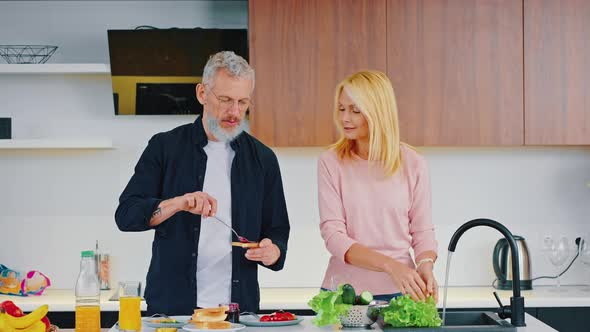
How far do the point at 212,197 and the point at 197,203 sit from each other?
0.44 feet

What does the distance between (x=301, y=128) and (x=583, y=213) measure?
1.55 meters

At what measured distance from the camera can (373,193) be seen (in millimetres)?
3074

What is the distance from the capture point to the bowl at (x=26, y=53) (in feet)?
14.4

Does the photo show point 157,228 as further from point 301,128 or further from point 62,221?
point 62,221

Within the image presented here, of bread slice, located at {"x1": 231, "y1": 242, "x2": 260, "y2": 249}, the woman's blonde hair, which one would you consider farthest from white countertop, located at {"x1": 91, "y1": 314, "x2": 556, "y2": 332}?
the woman's blonde hair

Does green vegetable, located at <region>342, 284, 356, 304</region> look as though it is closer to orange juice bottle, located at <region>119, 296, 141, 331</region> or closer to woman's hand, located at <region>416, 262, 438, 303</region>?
woman's hand, located at <region>416, 262, 438, 303</region>


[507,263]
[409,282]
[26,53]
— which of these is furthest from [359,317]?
[26,53]

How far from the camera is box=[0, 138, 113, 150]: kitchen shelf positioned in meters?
4.27

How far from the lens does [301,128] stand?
425cm

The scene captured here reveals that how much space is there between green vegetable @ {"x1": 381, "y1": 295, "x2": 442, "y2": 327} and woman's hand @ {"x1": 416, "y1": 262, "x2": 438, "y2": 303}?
0.20 m

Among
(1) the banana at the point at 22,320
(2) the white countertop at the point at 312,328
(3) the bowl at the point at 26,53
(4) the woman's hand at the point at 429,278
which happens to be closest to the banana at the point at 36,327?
(1) the banana at the point at 22,320

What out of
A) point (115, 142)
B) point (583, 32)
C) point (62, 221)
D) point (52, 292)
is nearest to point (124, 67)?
point (115, 142)

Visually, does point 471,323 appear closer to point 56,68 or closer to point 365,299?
point 365,299

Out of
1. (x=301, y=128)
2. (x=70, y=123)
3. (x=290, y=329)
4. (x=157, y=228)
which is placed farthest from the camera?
(x=70, y=123)
